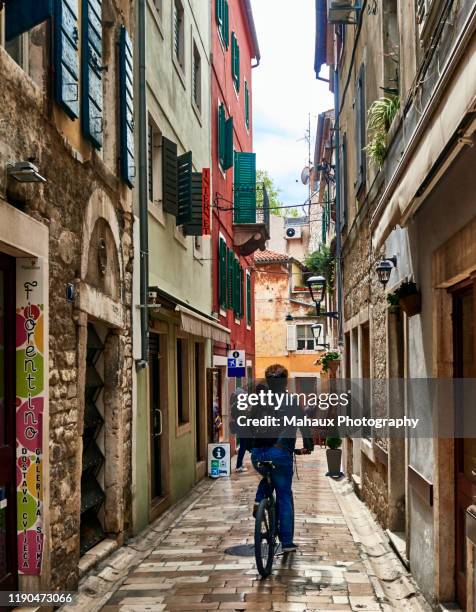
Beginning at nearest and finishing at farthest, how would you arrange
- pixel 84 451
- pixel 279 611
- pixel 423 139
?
pixel 423 139 < pixel 279 611 < pixel 84 451

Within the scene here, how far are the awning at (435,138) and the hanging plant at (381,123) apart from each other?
8.92ft

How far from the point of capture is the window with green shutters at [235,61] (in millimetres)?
22906

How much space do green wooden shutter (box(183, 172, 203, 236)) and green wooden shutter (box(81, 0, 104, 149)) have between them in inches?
218

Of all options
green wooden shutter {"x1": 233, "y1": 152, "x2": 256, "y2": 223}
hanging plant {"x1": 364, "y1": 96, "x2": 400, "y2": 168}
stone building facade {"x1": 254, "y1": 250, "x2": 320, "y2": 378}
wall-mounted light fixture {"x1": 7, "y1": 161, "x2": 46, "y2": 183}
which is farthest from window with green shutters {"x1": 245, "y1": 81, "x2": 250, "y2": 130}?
wall-mounted light fixture {"x1": 7, "y1": 161, "x2": 46, "y2": 183}

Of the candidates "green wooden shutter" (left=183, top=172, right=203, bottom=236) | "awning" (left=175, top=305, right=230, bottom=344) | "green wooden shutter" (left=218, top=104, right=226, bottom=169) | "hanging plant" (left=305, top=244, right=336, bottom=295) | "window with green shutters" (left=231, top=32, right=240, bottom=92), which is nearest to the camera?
"awning" (left=175, top=305, right=230, bottom=344)

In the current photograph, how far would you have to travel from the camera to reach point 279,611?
610 centimetres

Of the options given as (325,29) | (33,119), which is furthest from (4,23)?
(325,29)

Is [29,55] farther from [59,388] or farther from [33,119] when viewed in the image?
[59,388]

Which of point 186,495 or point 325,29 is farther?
point 325,29

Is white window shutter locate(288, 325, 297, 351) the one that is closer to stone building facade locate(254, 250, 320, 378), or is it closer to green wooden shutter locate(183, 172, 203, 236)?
stone building facade locate(254, 250, 320, 378)

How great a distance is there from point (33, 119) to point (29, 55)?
605 mm

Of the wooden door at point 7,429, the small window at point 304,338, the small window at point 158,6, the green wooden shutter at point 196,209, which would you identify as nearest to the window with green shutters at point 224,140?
the green wooden shutter at point 196,209

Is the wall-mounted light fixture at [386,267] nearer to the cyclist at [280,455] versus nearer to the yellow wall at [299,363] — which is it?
the cyclist at [280,455]

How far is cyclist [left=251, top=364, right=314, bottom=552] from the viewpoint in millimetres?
7695
